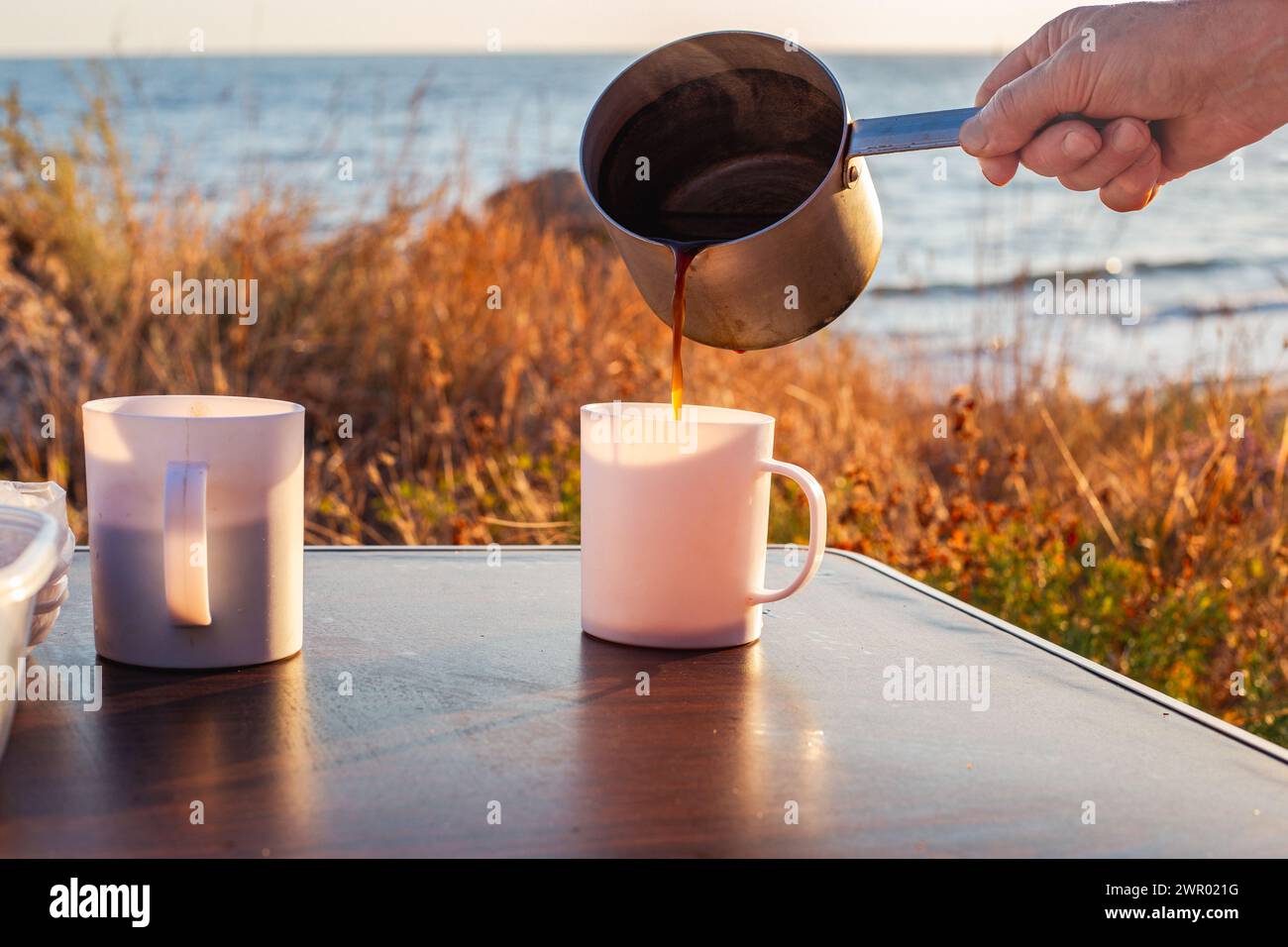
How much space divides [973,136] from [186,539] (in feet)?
1.72

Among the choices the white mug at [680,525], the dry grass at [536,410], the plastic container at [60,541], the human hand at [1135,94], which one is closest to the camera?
the plastic container at [60,541]

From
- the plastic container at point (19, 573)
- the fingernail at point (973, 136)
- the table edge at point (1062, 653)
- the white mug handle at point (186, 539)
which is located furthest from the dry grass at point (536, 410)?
the plastic container at point (19, 573)

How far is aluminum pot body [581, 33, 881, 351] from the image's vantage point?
803 millimetres

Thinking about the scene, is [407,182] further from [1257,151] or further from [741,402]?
[1257,151]

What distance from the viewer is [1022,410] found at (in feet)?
9.17

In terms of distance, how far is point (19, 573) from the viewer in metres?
0.53

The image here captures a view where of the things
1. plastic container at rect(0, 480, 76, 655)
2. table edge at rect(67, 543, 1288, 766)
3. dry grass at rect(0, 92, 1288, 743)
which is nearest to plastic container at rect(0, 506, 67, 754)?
plastic container at rect(0, 480, 76, 655)

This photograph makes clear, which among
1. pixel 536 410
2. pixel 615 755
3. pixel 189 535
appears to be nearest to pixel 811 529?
pixel 615 755

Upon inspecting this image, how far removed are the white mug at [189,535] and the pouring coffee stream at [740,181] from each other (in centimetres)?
25

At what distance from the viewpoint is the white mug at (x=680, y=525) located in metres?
0.79

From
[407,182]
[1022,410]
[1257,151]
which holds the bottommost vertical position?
[1022,410]

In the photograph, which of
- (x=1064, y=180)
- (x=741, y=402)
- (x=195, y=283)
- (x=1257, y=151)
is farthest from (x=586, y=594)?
(x=1257, y=151)

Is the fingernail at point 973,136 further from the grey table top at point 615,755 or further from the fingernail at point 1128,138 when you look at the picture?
the grey table top at point 615,755
